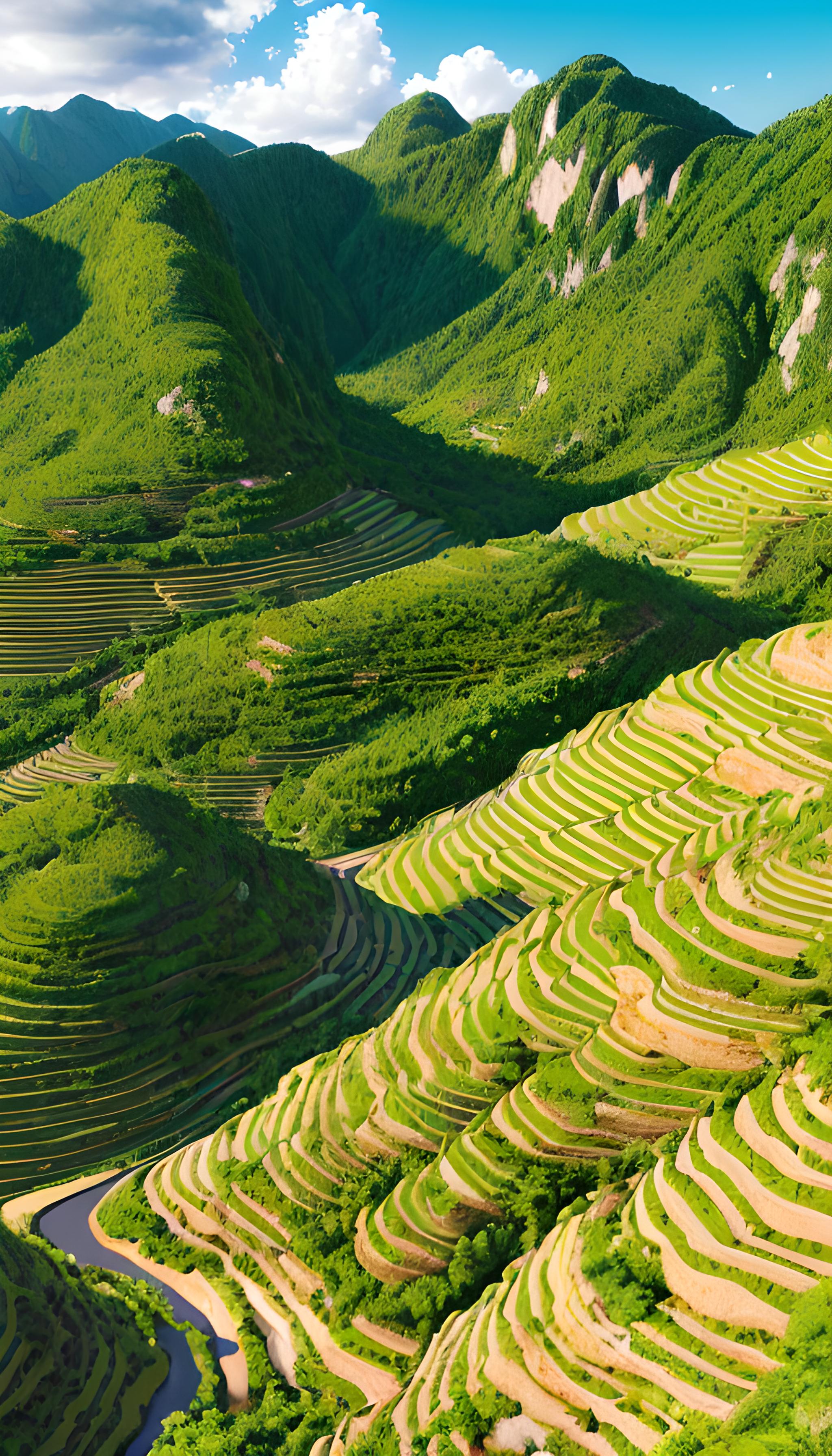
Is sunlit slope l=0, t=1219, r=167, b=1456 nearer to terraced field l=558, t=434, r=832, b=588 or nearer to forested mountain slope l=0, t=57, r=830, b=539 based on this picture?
forested mountain slope l=0, t=57, r=830, b=539

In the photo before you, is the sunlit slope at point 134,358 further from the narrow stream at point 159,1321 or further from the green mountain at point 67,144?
the green mountain at point 67,144

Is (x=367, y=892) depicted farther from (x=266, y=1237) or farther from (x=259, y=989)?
(x=266, y=1237)

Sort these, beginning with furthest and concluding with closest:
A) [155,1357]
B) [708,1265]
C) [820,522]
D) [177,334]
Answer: [177,334] < [820,522] < [155,1357] < [708,1265]

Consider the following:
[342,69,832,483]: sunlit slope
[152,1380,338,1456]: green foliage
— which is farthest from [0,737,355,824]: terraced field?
[342,69,832,483]: sunlit slope

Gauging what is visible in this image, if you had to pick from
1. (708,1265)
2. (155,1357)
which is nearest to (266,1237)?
(155,1357)

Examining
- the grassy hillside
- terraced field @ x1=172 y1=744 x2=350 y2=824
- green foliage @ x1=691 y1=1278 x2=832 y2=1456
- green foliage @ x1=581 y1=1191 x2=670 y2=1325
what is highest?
the grassy hillside
